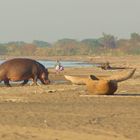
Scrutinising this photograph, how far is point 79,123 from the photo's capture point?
12.8 m

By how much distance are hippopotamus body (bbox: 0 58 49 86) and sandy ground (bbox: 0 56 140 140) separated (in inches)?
203

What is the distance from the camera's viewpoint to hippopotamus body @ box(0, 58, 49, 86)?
26.1 meters

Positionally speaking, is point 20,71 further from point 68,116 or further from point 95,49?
point 95,49

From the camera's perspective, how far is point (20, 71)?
85.4 ft

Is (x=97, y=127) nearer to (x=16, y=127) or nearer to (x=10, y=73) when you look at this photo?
(x=16, y=127)

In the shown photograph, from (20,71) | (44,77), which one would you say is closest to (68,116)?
(20,71)

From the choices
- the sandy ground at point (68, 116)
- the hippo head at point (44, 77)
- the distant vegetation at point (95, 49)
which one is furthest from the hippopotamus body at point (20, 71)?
the distant vegetation at point (95, 49)

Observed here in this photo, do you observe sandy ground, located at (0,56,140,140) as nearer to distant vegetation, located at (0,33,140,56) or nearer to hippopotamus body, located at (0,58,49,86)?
hippopotamus body, located at (0,58,49,86)

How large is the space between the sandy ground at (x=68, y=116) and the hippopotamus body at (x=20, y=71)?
5.17 m

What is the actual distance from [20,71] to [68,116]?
40.1 feet

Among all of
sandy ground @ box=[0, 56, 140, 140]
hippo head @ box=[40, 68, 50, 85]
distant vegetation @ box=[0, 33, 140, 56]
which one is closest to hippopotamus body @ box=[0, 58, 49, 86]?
hippo head @ box=[40, 68, 50, 85]

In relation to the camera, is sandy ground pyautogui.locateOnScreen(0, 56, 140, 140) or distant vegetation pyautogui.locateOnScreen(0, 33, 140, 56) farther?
distant vegetation pyautogui.locateOnScreen(0, 33, 140, 56)

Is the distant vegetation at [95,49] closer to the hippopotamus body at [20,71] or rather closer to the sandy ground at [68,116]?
the hippopotamus body at [20,71]

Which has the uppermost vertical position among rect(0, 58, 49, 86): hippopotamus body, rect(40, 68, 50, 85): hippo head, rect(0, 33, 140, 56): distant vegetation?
rect(0, 58, 49, 86): hippopotamus body
